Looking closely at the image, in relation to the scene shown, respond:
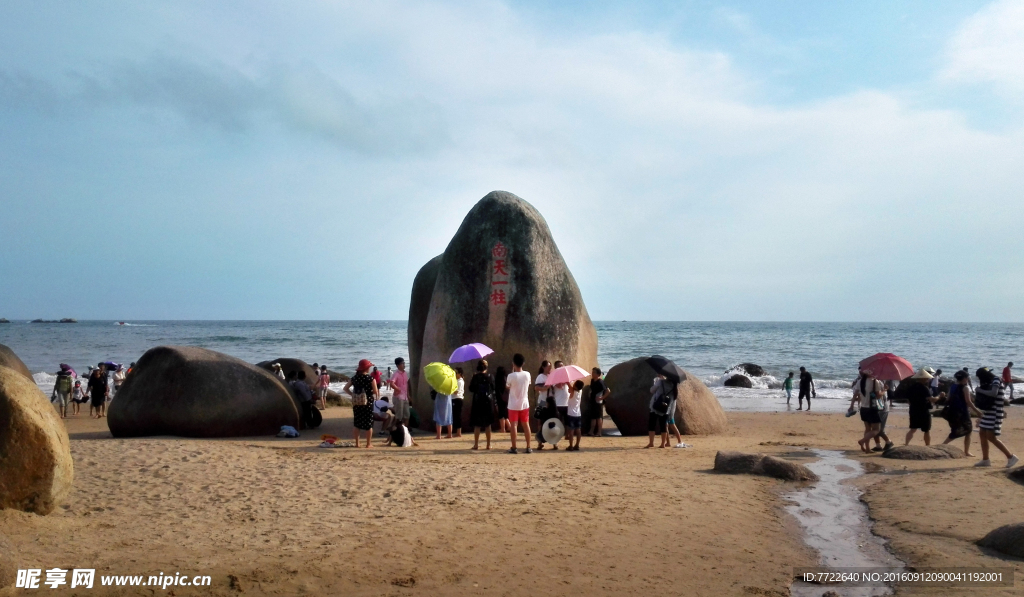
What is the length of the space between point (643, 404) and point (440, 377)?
4.58 meters

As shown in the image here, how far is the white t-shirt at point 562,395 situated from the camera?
12.0m

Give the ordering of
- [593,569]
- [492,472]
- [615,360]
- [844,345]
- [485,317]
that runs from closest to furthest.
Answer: [593,569] → [492,472] → [485,317] → [615,360] → [844,345]

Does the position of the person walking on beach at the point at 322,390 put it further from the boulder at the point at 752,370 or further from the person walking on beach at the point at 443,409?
the boulder at the point at 752,370

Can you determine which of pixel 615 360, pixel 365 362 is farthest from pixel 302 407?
pixel 615 360

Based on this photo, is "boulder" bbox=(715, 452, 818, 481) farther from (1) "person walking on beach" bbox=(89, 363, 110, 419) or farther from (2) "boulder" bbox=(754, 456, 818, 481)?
(1) "person walking on beach" bbox=(89, 363, 110, 419)

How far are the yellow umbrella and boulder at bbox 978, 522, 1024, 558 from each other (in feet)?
25.9

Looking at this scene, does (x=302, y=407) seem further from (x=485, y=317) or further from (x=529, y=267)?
(x=529, y=267)

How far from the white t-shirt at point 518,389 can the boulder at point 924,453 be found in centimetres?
584

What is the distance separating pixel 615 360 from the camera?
146 ft

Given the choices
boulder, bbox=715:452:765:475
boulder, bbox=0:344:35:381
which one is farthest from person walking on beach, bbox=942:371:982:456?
boulder, bbox=0:344:35:381

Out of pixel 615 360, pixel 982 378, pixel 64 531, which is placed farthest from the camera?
pixel 615 360

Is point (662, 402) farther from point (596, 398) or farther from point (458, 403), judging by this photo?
point (458, 403)

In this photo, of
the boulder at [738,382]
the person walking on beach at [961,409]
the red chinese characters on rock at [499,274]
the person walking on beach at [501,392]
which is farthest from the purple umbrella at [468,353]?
the boulder at [738,382]

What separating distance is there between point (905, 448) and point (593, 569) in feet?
26.2
